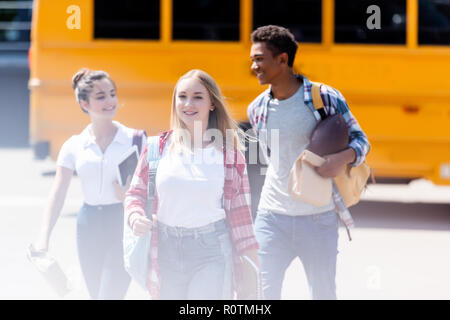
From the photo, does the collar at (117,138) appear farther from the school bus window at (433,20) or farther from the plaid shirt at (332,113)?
the school bus window at (433,20)

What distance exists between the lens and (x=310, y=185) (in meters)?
3.10

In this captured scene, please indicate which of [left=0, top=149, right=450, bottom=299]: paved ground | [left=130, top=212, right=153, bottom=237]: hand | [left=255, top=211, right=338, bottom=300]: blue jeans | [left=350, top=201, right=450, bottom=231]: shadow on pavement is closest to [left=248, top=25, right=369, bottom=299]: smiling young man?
[left=255, top=211, right=338, bottom=300]: blue jeans

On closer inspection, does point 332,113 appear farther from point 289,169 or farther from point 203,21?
point 203,21

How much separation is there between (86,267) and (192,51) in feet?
14.3

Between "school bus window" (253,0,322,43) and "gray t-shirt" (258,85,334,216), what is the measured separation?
164 inches

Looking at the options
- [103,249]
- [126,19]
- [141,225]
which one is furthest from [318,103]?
[126,19]

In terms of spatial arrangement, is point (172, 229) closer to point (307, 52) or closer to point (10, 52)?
point (307, 52)

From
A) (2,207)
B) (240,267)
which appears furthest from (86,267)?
(2,207)

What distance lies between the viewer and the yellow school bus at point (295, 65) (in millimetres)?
7336

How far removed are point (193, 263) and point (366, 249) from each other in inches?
143

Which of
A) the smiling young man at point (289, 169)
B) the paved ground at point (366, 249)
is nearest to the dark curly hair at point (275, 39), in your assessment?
the smiling young man at point (289, 169)

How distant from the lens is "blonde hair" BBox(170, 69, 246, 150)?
2877 millimetres
